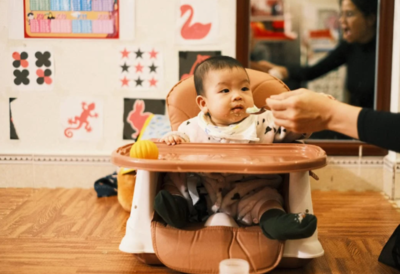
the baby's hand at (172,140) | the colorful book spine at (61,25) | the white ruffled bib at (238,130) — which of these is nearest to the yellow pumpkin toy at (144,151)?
the baby's hand at (172,140)

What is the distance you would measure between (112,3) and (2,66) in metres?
0.69

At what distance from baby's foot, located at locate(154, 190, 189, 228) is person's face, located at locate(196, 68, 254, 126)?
0.39 meters

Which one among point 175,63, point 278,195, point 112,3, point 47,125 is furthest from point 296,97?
point 47,125

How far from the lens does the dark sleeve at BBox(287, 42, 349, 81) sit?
2.41m

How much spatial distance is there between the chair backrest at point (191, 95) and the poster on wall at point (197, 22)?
60cm

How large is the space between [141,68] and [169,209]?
1.22m

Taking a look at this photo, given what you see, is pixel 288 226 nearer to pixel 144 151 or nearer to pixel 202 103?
pixel 144 151

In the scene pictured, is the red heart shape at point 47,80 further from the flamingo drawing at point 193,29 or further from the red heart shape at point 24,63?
the flamingo drawing at point 193,29

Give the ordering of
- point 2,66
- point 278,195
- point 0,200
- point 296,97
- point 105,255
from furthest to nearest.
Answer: point 2,66 < point 0,200 < point 105,255 < point 278,195 < point 296,97

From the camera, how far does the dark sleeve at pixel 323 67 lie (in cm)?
241

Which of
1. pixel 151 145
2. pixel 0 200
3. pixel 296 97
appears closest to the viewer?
pixel 296 97

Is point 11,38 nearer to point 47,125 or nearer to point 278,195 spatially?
point 47,125

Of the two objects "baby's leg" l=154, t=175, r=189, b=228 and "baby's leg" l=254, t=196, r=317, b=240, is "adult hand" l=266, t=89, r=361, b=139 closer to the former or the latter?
"baby's leg" l=254, t=196, r=317, b=240

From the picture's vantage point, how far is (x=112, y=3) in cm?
241
